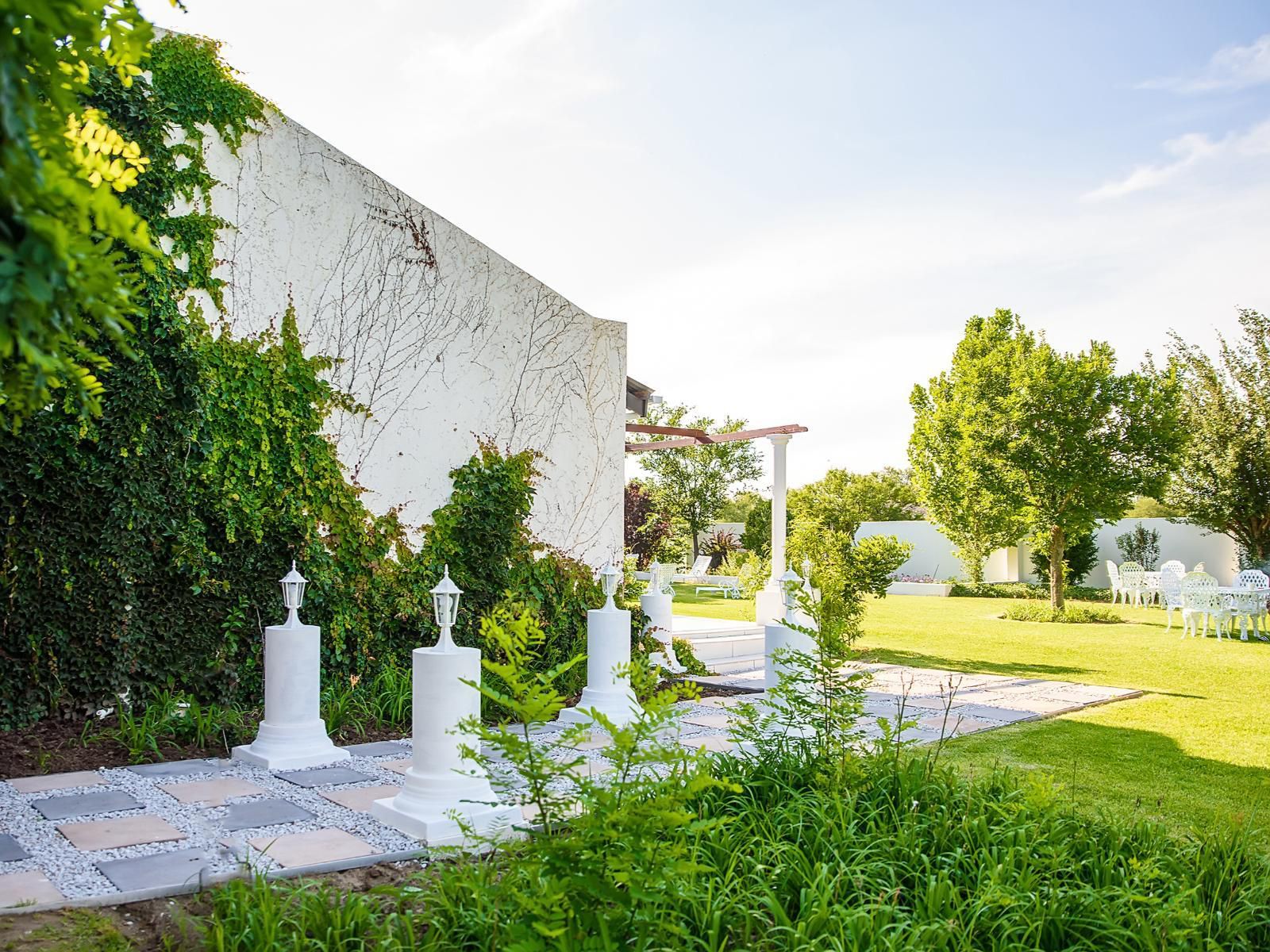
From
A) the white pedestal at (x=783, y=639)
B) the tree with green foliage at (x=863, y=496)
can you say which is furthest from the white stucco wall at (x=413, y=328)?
the tree with green foliage at (x=863, y=496)

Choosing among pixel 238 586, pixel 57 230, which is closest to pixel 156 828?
pixel 238 586

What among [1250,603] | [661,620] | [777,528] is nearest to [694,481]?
[1250,603]

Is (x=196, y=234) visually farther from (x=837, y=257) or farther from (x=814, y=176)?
(x=837, y=257)

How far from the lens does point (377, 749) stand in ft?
18.4

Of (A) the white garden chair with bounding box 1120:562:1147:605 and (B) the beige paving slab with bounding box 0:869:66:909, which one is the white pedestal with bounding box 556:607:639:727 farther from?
(A) the white garden chair with bounding box 1120:562:1147:605

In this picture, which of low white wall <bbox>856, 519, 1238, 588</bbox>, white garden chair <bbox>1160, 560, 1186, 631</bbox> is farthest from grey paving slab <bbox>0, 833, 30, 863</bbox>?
low white wall <bbox>856, 519, 1238, 588</bbox>

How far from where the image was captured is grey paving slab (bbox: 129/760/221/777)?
487 centimetres

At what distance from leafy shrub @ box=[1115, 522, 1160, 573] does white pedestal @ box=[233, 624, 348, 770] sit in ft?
76.3

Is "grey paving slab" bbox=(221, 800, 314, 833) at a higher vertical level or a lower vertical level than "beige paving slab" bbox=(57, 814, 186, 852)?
lower

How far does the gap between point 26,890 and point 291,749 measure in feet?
6.52

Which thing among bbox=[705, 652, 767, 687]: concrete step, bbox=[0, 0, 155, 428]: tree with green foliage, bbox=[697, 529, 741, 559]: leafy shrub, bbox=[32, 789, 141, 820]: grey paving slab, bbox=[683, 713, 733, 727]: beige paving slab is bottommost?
bbox=[705, 652, 767, 687]: concrete step

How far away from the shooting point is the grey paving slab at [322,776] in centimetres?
478

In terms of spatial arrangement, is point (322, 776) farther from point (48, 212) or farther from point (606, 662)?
point (48, 212)

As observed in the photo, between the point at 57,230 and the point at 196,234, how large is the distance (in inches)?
216
